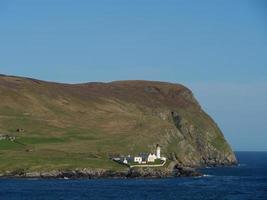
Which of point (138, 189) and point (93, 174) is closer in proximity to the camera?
point (138, 189)

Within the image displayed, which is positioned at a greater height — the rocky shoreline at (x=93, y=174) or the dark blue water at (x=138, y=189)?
the rocky shoreline at (x=93, y=174)

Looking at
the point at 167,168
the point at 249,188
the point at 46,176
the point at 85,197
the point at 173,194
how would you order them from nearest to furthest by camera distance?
the point at 85,197 < the point at 173,194 < the point at 249,188 < the point at 46,176 < the point at 167,168

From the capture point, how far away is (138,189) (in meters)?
143

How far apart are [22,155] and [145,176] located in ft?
109

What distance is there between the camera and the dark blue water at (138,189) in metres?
128

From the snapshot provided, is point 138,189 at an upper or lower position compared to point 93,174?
lower

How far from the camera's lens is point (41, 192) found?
13325 cm

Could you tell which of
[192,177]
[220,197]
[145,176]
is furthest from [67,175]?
[220,197]

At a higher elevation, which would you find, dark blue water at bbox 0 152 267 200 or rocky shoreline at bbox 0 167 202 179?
rocky shoreline at bbox 0 167 202 179

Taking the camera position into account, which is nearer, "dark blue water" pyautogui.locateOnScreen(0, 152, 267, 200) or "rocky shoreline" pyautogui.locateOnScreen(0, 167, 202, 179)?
"dark blue water" pyautogui.locateOnScreen(0, 152, 267, 200)

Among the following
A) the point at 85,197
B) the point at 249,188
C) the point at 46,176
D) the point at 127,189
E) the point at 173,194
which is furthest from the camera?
the point at 46,176

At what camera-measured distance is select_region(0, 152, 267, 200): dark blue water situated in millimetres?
128125

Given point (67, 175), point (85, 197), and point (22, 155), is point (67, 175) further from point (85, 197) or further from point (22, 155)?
point (85, 197)

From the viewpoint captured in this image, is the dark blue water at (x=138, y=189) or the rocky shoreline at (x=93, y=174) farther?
the rocky shoreline at (x=93, y=174)
